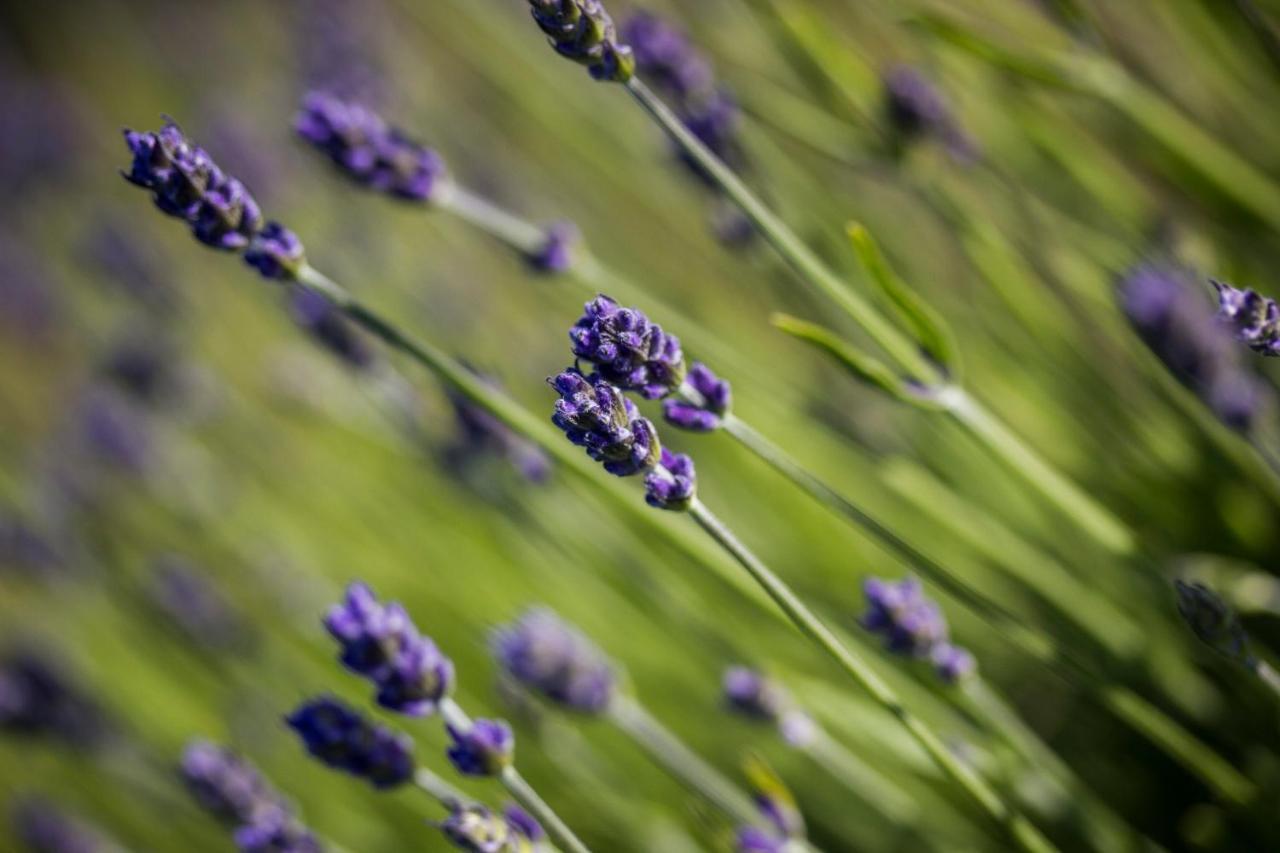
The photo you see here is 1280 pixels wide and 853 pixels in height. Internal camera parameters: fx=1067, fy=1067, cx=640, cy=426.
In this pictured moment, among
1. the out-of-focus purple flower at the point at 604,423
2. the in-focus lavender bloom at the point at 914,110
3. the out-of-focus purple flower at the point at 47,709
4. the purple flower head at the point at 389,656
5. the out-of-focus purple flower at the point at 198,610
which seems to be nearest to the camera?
the out-of-focus purple flower at the point at 604,423

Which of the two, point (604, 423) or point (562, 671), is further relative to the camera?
point (562, 671)

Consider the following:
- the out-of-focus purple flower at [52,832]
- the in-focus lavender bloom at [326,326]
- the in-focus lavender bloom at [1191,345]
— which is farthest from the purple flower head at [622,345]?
the out-of-focus purple flower at [52,832]

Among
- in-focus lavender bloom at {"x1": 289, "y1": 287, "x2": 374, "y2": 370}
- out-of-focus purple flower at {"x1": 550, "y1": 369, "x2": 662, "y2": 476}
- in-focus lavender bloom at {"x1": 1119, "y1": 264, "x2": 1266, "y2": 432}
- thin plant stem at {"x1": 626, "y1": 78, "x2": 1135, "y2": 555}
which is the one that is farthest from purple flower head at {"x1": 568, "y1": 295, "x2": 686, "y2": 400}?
in-focus lavender bloom at {"x1": 289, "y1": 287, "x2": 374, "y2": 370}

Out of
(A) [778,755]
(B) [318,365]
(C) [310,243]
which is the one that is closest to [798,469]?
(A) [778,755]

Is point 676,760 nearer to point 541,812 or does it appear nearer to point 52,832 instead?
point 541,812

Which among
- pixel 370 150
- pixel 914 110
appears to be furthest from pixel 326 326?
pixel 914 110

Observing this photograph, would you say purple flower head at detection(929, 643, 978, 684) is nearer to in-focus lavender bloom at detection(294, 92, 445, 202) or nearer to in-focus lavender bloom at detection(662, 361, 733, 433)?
in-focus lavender bloom at detection(662, 361, 733, 433)

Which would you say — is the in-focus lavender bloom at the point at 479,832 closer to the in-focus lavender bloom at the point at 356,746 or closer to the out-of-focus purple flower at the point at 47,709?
the in-focus lavender bloom at the point at 356,746
